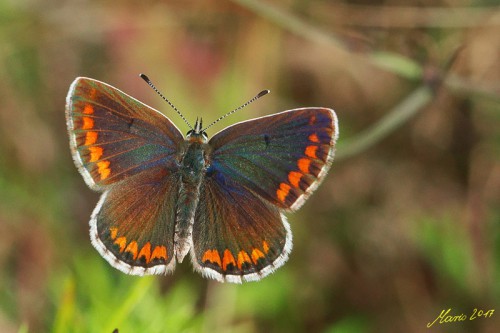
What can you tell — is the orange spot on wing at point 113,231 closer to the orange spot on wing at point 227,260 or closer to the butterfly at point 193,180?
the butterfly at point 193,180

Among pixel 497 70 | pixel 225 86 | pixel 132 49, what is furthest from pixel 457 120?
pixel 132 49

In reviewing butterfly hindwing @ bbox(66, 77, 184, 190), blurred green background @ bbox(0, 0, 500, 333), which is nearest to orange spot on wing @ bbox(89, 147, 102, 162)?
butterfly hindwing @ bbox(66, 77, 184, 190)

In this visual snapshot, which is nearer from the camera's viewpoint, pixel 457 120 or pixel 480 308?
pixel 480 308

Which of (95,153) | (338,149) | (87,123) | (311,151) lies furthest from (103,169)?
(338,149)

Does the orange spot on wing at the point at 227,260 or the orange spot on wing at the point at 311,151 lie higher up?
the orange spot on wing at the point at 311,151

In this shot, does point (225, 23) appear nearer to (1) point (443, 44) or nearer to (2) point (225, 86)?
(2) point (225, 86)

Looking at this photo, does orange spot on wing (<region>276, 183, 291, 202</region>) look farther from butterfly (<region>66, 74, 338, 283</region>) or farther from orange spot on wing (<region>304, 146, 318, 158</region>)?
orange spot on wing (<region>304, 146, 318, 158</region>)

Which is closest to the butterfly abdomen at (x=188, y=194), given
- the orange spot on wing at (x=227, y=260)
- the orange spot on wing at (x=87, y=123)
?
the orange spot on wing at (x=227, y=260)
